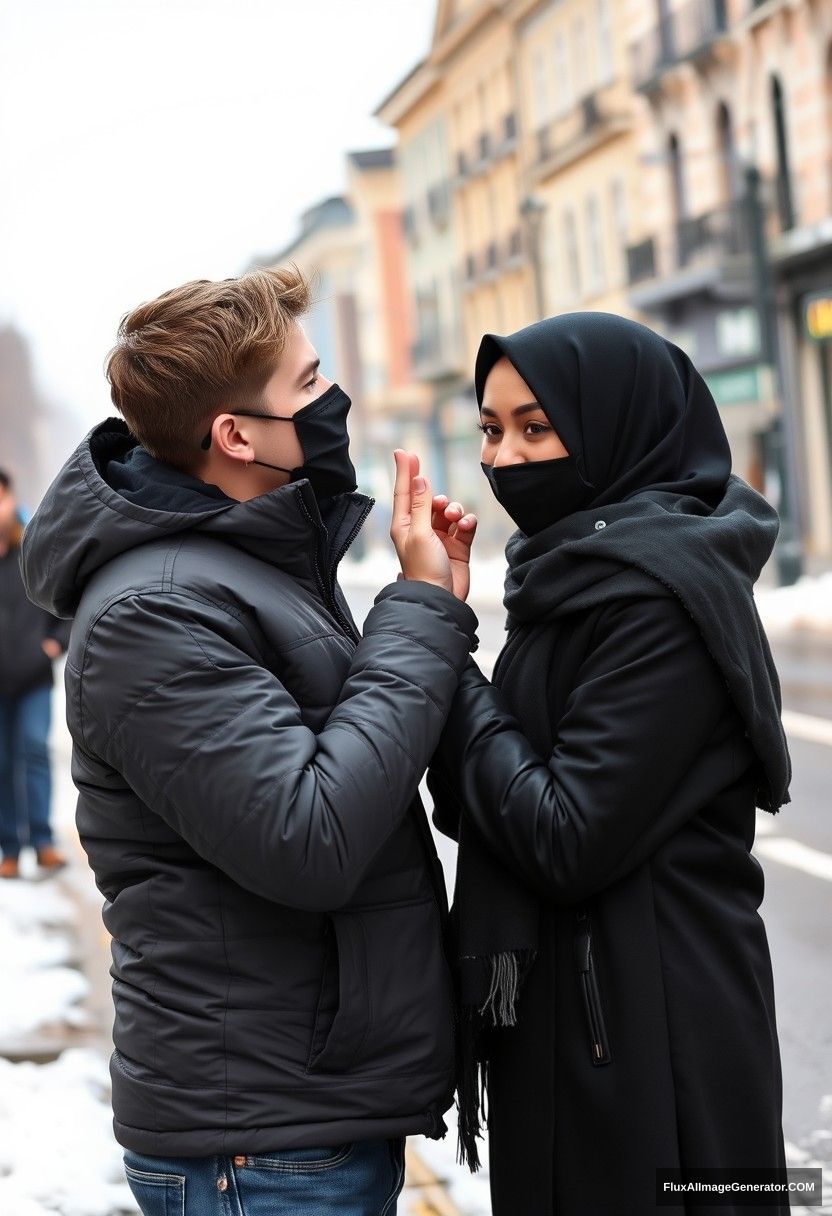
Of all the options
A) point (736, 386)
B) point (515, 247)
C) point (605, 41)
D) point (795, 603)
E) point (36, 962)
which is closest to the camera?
point (36, 962)

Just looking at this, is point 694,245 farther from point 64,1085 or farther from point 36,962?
point 64,1085

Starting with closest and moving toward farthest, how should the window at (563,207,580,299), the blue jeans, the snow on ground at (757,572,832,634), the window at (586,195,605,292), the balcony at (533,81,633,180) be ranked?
the blue jeans
the snow on ground at (757,572,832,634)
the balcony at (533,81,633,180)
the window at (586,195,605,292)
the window at (563,207,580,299)

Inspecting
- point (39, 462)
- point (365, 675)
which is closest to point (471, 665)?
point (365, 675)

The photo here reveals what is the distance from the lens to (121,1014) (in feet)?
7.31

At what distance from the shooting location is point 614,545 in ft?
7.48

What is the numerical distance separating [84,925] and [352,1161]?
16.5ft

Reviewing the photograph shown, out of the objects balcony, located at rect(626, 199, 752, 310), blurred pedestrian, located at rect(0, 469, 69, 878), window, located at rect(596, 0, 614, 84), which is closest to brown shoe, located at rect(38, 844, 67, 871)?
blurred pedestrian, located at rect(0, 469, 69, 878)

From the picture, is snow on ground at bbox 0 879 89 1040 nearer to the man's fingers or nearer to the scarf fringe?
the scarf fringe

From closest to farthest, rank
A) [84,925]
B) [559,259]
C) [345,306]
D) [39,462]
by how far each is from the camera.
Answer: [84,925]
[559,259]
[345,306]
[39,462]

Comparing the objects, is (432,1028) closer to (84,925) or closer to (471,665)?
(471,665)

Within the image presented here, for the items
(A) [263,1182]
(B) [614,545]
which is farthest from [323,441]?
(A) [263,1182]

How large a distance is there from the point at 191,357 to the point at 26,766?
21.2 feet

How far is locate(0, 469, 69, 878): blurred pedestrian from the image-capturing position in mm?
8141

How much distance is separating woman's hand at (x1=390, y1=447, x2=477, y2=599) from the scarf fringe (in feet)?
1.75
